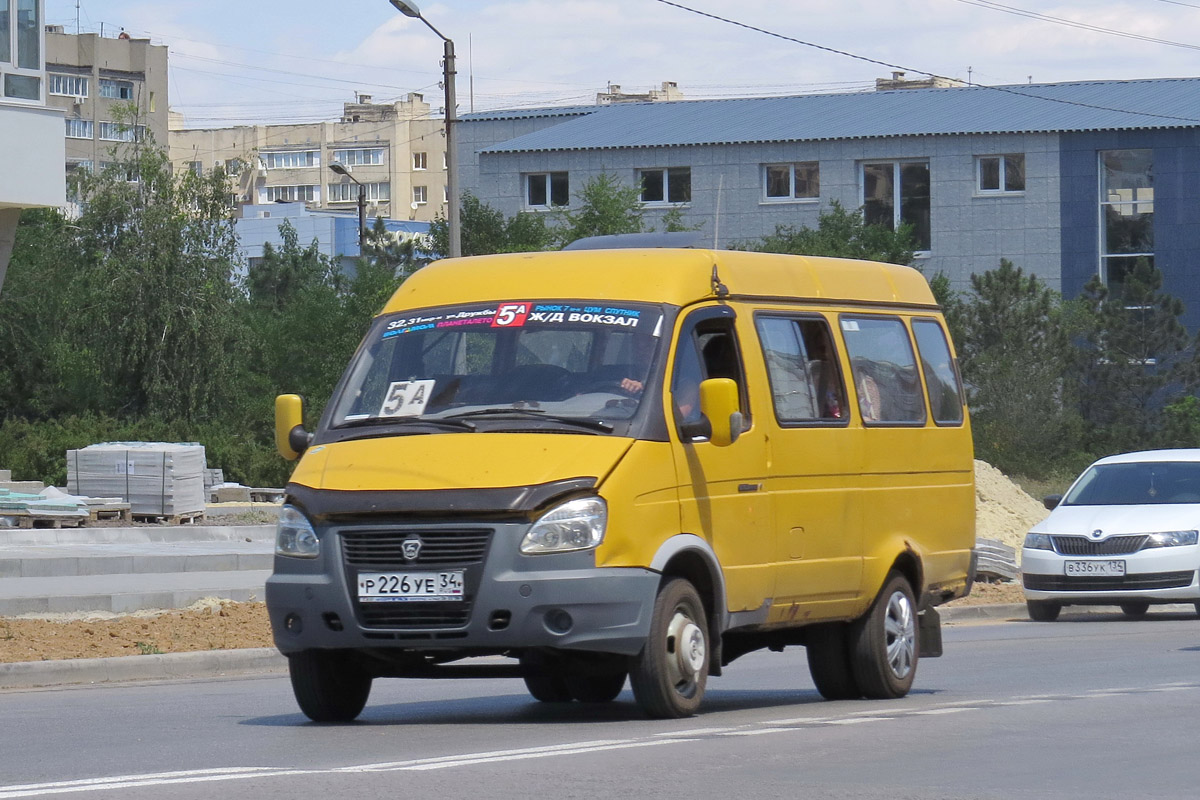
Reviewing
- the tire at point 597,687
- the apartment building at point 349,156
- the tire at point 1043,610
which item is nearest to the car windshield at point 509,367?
the tire at point 597,687

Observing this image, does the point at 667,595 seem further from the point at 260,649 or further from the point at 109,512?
the point at 109,512

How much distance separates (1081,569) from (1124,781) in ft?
40.4

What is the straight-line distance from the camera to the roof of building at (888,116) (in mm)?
63938

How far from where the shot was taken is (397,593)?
9.08 m

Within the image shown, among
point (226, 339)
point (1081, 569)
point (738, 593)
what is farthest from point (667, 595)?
point (226, 339)

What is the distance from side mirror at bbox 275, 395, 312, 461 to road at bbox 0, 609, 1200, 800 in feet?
4.59

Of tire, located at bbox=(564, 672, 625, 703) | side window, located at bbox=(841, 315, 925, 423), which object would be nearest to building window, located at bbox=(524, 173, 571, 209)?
side window, located at bbox=(841, 315, 925, 423)

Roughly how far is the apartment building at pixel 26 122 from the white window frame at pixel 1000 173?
4090cm

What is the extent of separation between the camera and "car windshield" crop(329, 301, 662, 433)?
373 inches

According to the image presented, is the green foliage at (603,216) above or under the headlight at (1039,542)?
above

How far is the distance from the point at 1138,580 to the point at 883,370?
29.6 ft

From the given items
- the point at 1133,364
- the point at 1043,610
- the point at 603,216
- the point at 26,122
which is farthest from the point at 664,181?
the point at 1043,610

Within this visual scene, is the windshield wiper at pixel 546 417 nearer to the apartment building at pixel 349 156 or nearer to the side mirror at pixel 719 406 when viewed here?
the side mirror at pixel 719 406

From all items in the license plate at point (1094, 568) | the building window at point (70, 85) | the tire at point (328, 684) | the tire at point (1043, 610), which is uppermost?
the building window at point (70, 85)
